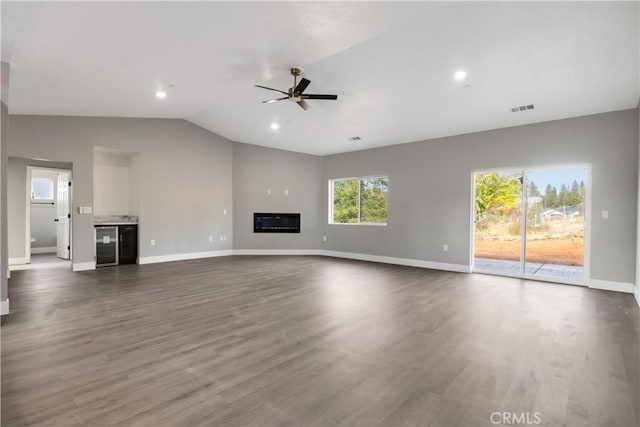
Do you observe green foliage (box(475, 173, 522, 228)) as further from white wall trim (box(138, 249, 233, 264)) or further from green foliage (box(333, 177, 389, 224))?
white wall trim (box(138, 249, 233, 264))

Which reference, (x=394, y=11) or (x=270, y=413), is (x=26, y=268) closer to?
(x=270, y=413)

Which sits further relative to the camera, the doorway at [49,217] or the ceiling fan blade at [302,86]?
the doorway at [49,217]

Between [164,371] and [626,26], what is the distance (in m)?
4.88

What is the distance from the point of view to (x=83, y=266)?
613 cm

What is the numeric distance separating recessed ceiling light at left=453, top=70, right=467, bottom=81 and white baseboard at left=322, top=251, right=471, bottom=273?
383cm

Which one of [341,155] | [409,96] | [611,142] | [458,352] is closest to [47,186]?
[341,155]

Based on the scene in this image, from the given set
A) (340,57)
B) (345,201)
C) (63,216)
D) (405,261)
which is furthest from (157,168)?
(405,261)

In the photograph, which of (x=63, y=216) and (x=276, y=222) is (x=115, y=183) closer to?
(x=63, y=216)

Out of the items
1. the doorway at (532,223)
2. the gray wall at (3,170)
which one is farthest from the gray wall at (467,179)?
the gray wall at (3,170)

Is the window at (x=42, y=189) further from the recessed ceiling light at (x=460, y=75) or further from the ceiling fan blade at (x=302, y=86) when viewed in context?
the recessed ceiling light at (x=460, y=75)

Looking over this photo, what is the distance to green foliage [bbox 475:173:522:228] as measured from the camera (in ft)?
19.6

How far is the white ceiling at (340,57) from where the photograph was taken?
2773 millimetres

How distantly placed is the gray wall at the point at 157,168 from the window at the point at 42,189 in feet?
12.0

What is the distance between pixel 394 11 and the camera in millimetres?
2750
